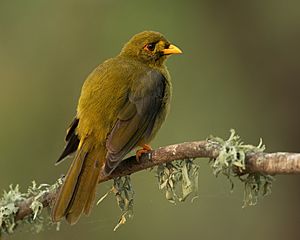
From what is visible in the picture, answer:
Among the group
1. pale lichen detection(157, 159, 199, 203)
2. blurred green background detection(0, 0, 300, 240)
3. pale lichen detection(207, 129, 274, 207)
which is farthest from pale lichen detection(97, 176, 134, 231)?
blurred green background detection(0, 0, 300, 240)

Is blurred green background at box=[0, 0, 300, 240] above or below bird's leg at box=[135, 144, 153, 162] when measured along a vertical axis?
above

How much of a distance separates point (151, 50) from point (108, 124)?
1044mm

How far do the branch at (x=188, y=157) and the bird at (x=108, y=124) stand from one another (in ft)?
0.24

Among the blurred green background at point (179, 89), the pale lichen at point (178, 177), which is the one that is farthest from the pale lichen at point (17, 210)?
the blurred green background at point (179, 89)

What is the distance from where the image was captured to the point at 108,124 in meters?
5.04

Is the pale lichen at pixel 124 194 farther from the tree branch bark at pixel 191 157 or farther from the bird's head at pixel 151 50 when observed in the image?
the bird's head at pixel 151 50


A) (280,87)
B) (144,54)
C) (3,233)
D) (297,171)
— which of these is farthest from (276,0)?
(297,171)

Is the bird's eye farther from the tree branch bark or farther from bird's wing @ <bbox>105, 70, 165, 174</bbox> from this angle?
the tree branch bark

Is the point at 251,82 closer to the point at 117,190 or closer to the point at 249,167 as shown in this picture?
the point at 117,190

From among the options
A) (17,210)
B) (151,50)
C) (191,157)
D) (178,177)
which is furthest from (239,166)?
(151,50)

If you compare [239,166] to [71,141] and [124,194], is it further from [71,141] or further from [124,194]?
[71,141]

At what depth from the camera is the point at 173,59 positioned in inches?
328

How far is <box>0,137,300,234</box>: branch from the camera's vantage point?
3.34 meters

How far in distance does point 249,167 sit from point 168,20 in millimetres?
4823
